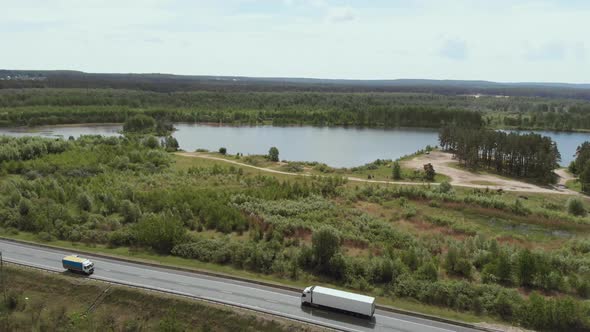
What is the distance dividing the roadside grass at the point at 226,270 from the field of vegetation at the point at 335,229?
9.0 inches

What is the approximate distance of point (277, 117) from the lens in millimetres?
148250

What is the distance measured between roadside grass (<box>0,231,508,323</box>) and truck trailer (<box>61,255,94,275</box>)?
Result: 0.91m

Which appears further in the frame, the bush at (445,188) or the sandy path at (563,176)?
the sandy path at (563,176)

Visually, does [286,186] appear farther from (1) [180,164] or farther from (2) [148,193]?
(1) [180,164]

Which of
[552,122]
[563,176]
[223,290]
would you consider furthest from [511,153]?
[552,122]

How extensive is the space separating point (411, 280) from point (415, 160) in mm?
52928

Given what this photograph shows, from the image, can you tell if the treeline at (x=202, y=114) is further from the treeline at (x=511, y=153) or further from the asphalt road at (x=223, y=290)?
the asphalt road at (x=223, y=290)

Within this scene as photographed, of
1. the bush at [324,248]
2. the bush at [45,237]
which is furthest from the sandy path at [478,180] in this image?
the bush at [45,237]

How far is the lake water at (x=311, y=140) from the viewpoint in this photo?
91700mm

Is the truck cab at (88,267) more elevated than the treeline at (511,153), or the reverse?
the treeline at (511,153)

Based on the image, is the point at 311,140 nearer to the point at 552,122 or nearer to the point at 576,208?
the point at 576,208

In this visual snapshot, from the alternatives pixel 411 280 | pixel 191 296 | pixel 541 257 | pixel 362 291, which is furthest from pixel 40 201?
pixel 541 257

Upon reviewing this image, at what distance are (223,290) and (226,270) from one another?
3.18 meters

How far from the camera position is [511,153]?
7219 centimetres
